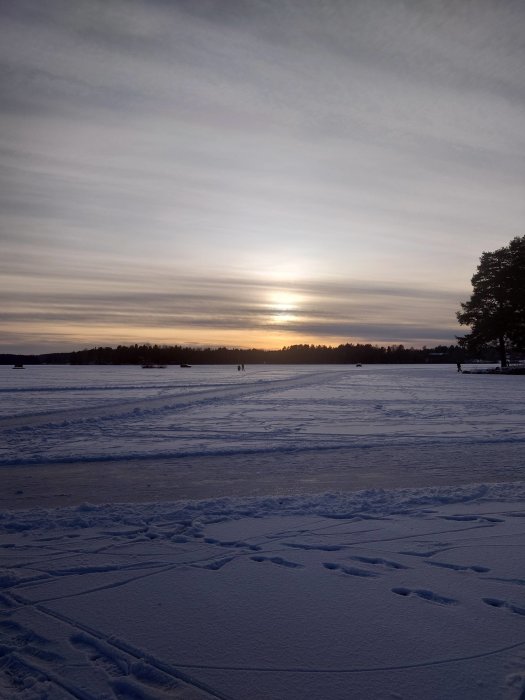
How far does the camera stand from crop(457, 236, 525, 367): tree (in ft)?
159

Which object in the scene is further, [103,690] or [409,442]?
[409,442]

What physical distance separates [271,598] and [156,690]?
121 cm

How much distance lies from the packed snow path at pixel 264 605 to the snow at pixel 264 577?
0.04 feet

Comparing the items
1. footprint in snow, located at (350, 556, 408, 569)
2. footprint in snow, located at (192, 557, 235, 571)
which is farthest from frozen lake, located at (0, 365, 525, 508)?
footprint in snow, located at (350, 556, 408, 569)

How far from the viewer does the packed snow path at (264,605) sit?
2.79 meters

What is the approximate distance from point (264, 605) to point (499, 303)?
52.1 m

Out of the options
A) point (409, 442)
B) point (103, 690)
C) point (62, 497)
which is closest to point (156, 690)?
point (103, 690)

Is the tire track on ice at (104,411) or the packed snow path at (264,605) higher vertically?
the packed snow path at (264,605)

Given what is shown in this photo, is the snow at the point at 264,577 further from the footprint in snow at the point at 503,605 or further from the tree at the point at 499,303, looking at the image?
the tree at the point at 499,303

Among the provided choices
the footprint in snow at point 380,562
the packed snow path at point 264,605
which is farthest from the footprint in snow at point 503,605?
the footprint in snow at point 380,562

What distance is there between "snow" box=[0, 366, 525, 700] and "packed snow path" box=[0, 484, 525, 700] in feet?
0.04

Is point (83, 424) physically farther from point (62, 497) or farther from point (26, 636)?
point (26, 636)

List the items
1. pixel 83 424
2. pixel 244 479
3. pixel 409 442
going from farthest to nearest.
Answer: pixel 83 424 < pixel 409 442 < pixel 244 479

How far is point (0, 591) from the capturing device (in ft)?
12.7
